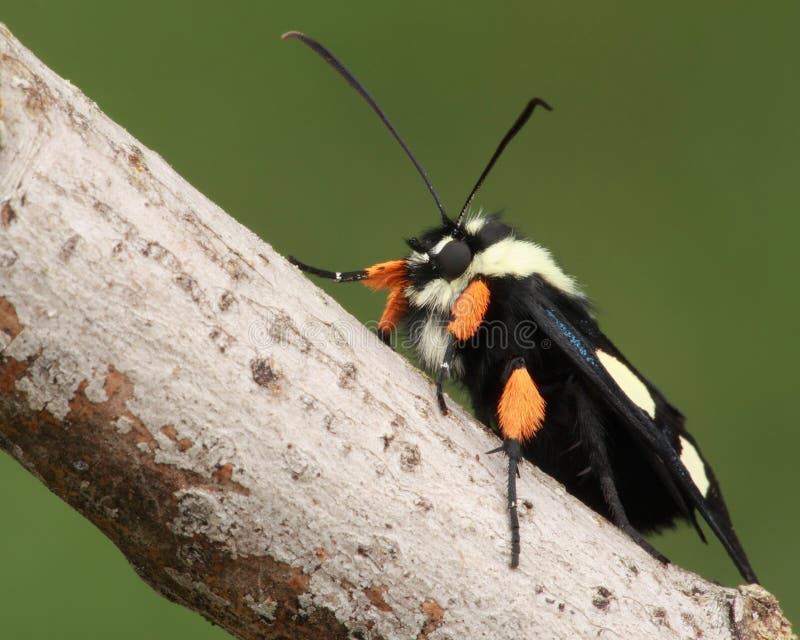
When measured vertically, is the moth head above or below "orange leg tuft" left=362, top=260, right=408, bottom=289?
above

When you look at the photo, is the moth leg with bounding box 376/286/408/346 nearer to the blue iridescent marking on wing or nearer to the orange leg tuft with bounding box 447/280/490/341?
the orange leg tuft with bounding box 447/280/490/341


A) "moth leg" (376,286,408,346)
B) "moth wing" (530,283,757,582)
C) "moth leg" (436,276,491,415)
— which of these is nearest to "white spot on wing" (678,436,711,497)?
"moth wing" (530,283,757,582)

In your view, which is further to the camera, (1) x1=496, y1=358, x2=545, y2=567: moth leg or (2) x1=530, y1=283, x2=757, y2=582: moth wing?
(2) x1=530, y1=283, x2=757, y2=582: moth wing

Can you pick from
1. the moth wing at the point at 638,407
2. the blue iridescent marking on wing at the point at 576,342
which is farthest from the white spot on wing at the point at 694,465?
the blue iridescent marking on wing at the point at 576,342

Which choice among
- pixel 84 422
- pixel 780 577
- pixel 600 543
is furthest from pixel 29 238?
pixel 780 577

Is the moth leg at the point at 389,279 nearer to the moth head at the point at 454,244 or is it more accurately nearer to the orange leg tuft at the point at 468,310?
the moth head at the point at 454,244

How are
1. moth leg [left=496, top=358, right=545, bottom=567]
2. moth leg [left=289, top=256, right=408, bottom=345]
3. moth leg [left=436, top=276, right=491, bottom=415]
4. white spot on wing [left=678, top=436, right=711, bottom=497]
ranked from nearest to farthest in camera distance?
moth leg [left=496, top=358, right=545, bottom=567], moth leg [left=436, top=276, right=491, bottom=415], white spot on wing [left=678, top=436, right=711, bottom=497], moth leg [left=289, top=256, right=408, bottom=345]

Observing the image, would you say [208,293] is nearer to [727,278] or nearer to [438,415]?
[438,415]
